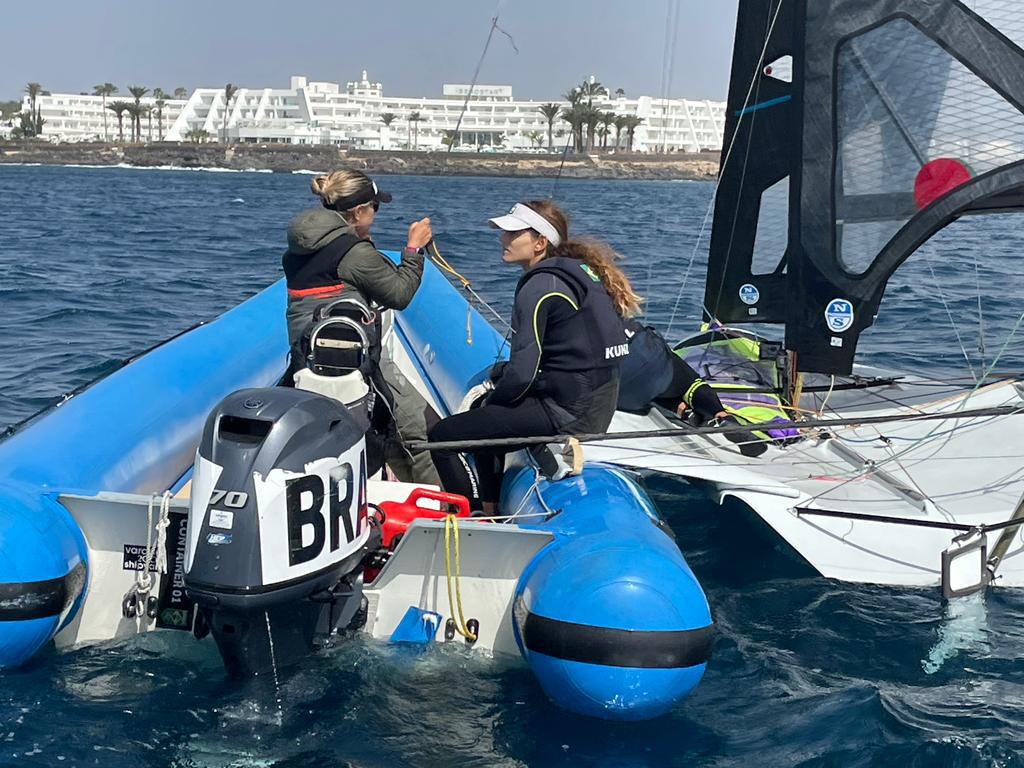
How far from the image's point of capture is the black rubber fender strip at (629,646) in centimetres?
293

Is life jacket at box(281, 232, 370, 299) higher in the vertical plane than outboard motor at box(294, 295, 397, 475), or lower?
higher

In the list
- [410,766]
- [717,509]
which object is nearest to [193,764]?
[410,766]

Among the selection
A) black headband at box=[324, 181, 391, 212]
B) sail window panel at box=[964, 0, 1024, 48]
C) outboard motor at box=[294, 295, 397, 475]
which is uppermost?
sail window panel at box=[964, 0, 1024, 48]

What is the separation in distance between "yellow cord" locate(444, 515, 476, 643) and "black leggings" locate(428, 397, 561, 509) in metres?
0.61

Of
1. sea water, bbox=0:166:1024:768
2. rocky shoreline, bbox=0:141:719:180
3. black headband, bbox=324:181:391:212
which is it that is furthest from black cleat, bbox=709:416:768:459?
rocky shoreline, bbox=0:141:719:180

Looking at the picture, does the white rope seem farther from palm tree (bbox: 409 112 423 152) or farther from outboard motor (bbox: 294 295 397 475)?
palm tree (bbox: 409 112 423 152)

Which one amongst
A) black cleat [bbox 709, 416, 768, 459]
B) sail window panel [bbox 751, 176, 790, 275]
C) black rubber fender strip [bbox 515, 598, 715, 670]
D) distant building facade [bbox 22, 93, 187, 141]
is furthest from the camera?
distant building facade [bbox 22, 93, 187, 141]

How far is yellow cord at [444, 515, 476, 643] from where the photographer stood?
3271 mm

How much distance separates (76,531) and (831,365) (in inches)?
124

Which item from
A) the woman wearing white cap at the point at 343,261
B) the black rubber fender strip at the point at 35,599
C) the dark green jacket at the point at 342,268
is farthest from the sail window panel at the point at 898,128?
the black rubber fender strip at the point at 35,599

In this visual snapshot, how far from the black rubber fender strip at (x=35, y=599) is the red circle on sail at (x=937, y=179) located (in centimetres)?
355

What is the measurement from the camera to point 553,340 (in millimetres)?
3816

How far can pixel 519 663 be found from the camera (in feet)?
11.1

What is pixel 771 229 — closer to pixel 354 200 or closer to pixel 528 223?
pixel 528 223
